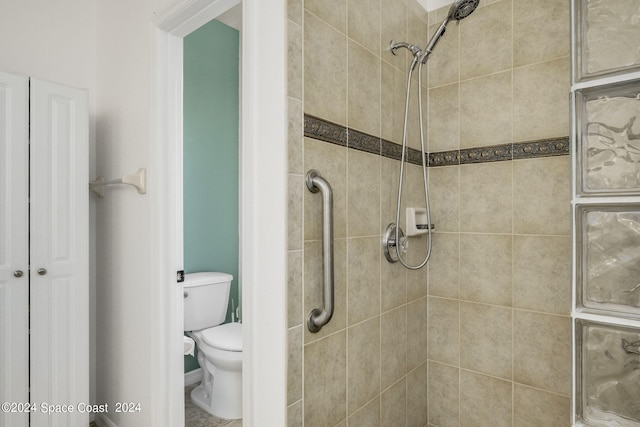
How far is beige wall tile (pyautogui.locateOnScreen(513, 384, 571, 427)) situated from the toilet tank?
5.93ft

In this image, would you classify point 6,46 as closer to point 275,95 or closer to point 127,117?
point 127,117

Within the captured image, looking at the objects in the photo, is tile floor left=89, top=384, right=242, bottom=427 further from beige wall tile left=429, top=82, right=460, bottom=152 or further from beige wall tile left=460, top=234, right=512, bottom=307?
beige wall tile left=429, top=82, right=460, bottom=152

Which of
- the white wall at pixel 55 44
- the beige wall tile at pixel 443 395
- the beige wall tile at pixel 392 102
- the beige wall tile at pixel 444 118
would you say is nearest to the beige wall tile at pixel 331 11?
the beige wall tile at pixel 392 102

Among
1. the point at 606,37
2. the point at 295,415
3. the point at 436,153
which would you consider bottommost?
the point at 295,415

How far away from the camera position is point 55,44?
182 centimetres

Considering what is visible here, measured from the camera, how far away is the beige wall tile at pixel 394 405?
1451 millimetres


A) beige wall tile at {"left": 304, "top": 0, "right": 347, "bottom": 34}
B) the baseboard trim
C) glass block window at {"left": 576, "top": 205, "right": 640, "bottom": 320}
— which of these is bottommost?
the baseboard trim

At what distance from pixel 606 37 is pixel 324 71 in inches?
30.2

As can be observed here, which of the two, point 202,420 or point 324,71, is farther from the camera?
point 202,420

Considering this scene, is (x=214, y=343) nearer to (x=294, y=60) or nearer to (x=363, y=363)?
(x=363, y=363)

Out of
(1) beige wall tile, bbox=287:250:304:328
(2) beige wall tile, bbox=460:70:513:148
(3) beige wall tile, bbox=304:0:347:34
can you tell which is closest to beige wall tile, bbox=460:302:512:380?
(2) beige wall tile, bbox=460:70:513:148

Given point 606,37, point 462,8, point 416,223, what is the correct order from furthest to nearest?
point 416,223 < point 462,8 < point 606,37

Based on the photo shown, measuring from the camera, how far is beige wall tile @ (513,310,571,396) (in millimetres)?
1412

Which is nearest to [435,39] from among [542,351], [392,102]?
[392,102]
